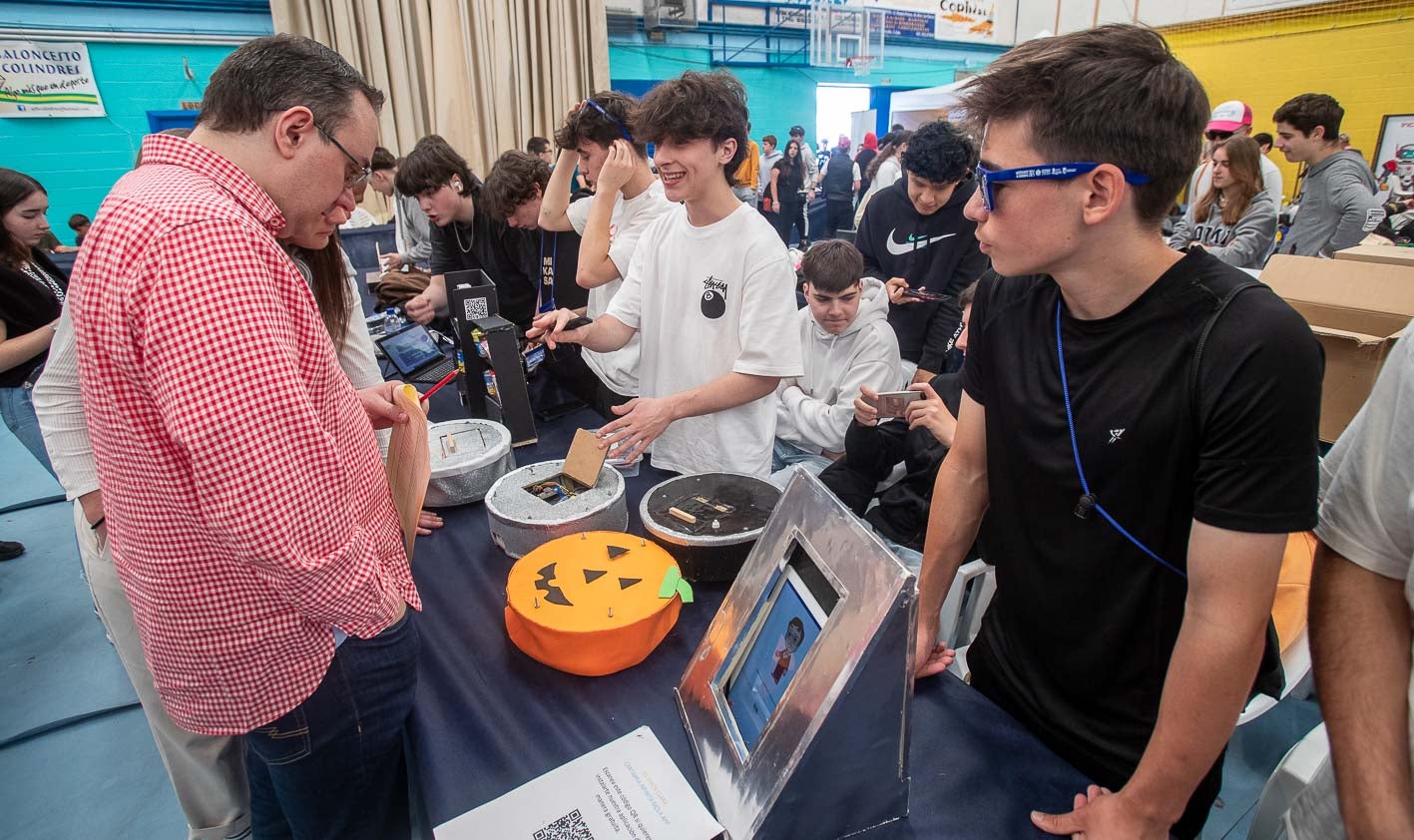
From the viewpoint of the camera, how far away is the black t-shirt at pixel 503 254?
3.04m

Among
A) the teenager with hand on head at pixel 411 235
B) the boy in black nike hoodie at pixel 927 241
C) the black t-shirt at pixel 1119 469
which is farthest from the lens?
the teenager with hand on head at pixel 411 235

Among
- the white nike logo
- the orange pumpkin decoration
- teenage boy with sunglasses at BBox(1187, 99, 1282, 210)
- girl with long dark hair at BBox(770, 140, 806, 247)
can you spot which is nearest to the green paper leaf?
the orange pumpkin decoration

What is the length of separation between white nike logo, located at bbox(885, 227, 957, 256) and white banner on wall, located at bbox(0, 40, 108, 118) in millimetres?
7219

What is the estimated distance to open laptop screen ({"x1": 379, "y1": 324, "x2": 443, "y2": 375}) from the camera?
110 inches

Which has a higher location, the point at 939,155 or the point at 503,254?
the point at 939,155

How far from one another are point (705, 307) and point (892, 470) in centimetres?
94

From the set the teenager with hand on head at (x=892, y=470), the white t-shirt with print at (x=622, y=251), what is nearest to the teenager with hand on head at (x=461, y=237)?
the white t-shirt with print at (x=622, y=251)

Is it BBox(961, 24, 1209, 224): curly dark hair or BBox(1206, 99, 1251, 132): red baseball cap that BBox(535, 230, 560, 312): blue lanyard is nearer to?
BBox(961, 24, 1209, 224): curly dark hair

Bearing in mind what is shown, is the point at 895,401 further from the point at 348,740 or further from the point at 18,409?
the point at 18,409

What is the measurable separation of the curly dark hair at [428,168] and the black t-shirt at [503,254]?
18 cm

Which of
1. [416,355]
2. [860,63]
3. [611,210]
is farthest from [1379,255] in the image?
[860,63]

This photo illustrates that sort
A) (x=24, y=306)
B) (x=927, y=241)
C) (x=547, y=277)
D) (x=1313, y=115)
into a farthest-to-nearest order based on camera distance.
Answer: (x=1313, y=115) → (x=927, y=241) → (x=547, y=277) → (x=24, y=306)

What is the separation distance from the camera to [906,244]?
10.8ft

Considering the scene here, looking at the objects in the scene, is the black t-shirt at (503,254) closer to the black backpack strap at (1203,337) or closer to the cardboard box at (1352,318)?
the black backpack strap at (1203,337)
